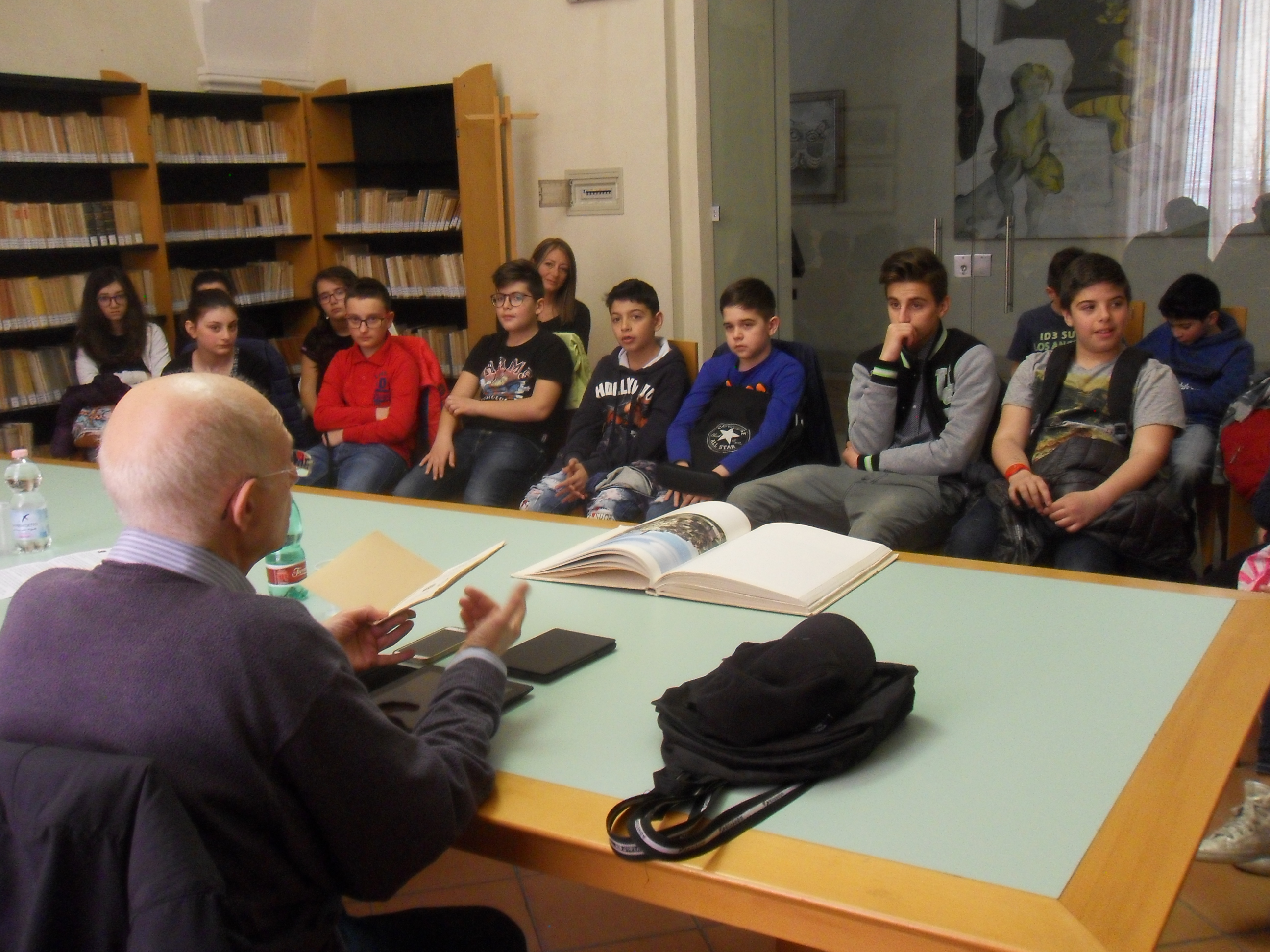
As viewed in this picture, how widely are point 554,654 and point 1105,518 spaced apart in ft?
5.55

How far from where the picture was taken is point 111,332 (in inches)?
187

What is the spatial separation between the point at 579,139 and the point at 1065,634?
173 inches

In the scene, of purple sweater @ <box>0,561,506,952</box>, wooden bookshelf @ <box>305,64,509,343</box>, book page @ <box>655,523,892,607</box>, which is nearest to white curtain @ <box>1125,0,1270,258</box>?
wooden bookshelf @ <box>305,64,509,343</box>

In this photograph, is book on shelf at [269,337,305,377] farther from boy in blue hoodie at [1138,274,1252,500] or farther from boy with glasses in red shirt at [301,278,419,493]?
boy in blue hoodie at [1138,274,1252,500]

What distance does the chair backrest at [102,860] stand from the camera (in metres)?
0.84

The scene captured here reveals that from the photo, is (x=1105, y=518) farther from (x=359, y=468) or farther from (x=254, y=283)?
(x=254, y=283)

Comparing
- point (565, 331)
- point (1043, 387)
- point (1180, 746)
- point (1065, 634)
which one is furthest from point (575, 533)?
point (565, 331)

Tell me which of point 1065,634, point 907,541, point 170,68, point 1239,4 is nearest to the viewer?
point 1065,634

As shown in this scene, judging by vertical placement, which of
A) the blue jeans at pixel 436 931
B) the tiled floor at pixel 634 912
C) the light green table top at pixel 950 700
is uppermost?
the light green table top at pixel 950 700

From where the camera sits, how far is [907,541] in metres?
2.93

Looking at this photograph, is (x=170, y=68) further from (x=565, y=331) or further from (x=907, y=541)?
(x=907, y=541)

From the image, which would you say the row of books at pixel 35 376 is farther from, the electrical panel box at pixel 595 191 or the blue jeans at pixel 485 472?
the electrical panel box at pixel 595 191

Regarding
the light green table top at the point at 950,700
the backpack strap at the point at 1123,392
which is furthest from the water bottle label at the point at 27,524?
the backpack strap at the point at 1123,392

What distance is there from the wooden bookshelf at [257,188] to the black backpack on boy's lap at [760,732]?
5.15 meters
